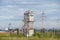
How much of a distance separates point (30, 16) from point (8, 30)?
3087 millimetres

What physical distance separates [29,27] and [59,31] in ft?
11.6

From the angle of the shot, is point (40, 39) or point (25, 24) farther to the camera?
point (25, 24)

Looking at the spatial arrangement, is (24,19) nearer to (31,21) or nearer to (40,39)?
(31,21)

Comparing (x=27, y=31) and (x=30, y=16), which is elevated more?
(x=30, y=16)

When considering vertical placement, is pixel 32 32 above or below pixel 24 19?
below

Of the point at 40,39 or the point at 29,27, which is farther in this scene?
the point at 29,27

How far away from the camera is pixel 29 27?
1597 cm

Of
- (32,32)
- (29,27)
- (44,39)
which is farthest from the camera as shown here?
(32,32)

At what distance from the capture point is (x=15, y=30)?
55.5 ft

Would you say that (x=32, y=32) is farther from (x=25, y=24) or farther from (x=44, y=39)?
(x=44, y=39)

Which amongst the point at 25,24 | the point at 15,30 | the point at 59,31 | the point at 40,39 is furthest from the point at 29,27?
the point at 40,39

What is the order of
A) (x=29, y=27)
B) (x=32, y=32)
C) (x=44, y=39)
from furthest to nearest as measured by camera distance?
1. (x=32, y=32)
2. (x=29, y=27)
3. (x=44, y=39)

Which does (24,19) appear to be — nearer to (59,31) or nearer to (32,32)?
(32,32)

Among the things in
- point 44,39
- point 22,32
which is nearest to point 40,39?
point 44,39
